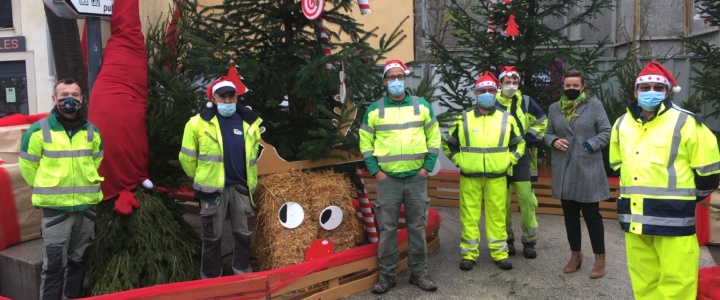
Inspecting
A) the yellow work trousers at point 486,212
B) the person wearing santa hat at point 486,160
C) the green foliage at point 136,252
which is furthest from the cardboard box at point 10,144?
the yellow work trousers at point 486,212

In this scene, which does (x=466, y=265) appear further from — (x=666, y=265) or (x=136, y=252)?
(x=136, y=252)

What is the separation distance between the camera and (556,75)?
8969 millimetres

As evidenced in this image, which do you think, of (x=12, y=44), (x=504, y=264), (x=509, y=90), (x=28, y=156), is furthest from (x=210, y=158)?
(x=12, y=44)

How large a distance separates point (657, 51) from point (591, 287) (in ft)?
43.4

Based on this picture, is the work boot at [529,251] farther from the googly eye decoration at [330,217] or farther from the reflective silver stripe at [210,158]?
the reflective silver stripe at [210,158]

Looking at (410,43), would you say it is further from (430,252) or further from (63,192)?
(63,192)

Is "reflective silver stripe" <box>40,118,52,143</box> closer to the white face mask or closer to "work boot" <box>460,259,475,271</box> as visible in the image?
"work boot" <box>460,259,475,271</box>

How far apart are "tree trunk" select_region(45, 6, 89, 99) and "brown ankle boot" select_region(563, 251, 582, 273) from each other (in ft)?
19.2

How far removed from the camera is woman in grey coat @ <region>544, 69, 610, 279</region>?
544cm

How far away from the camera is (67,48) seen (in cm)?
696

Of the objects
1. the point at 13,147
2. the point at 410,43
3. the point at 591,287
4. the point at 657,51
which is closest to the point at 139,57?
the point at 13,147

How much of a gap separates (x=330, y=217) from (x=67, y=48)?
4014mm

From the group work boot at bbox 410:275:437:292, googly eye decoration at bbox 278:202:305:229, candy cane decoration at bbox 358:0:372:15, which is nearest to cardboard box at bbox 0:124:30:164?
googly eye decoration at bbox 278:202:305:229

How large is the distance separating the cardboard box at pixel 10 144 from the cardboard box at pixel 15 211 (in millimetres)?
854
